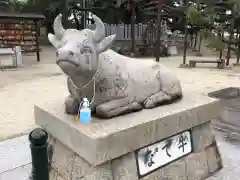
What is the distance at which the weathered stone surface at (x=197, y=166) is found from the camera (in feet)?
8.73

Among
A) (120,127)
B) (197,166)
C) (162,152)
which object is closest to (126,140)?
(120,127)

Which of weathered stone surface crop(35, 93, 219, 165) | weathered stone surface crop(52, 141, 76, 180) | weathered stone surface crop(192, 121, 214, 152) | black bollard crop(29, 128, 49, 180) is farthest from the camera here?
weathered stone surface crop(192, 121, 214, 152)

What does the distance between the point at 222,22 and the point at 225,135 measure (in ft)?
27.2

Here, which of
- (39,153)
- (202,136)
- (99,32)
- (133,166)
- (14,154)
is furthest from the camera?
(14,154)

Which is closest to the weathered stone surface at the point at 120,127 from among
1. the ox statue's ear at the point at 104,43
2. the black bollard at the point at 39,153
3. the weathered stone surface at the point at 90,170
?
the weathered stone surface at the point at 90,170

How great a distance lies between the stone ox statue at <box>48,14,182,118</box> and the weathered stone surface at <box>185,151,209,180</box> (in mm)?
585

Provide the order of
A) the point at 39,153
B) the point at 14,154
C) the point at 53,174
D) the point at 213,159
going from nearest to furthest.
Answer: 1. the point at 39,153
2. the point at 53,174
3. the point at 213,159
4. the point at 14,154

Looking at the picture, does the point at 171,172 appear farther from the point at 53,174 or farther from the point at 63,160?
the point at 53,174

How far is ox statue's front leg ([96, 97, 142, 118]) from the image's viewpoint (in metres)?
2.31

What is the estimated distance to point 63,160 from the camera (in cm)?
251

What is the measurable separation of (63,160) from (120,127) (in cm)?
70

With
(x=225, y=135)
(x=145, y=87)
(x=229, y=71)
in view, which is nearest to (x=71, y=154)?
(x=145, y=87)

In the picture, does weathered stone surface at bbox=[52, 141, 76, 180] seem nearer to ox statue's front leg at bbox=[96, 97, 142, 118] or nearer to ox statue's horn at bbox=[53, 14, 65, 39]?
ox statue's front leg at bbox=[96, 97, 142, 118]

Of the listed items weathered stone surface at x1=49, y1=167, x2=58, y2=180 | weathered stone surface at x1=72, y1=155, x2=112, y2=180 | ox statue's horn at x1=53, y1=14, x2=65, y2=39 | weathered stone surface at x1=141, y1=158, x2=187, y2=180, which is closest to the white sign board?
weathered stone surface at x1=141, y1=158, x2=187, y2=180
